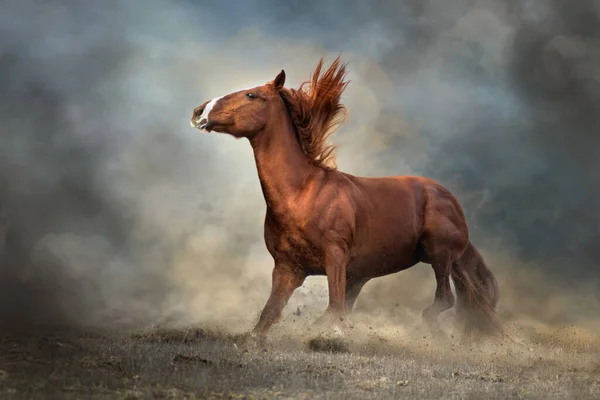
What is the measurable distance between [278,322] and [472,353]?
103 inches

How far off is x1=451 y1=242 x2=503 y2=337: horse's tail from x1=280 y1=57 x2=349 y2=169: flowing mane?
2655 mm

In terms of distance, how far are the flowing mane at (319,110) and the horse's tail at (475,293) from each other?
2655 millimetres

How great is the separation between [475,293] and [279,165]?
11.8 ft

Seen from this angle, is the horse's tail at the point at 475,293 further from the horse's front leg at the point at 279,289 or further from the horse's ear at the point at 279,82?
the horse's ear at the point at 279,82

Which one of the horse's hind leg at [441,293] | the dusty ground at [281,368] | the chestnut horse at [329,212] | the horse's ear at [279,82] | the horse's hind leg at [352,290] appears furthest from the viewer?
the horse's hind leg at [352,290]

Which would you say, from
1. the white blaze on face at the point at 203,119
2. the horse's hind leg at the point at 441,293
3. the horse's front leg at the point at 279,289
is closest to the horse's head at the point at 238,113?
the white blaze on face at the point at 203,119

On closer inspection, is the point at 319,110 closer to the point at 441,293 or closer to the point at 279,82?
the point at 279,82

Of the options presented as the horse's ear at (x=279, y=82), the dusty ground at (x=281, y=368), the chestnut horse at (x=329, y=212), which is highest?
the horse's ear at (x=279, y=82)

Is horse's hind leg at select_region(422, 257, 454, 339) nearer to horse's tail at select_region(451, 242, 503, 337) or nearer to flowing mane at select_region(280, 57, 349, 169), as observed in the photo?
horse's tail at select_region(451, 242, 503, 337)

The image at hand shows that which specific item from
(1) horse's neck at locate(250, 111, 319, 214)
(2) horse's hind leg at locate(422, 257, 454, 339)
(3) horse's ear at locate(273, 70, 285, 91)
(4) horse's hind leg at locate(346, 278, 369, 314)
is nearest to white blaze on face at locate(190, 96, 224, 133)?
(1) horse's neck at locate(250, 111, 319, 214)

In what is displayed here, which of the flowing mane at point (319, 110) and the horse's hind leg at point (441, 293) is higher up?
the flowing mane at point (319, 110)

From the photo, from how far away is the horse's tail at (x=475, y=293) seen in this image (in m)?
13.5

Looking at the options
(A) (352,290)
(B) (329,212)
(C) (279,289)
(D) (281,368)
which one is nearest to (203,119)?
(B) (329,212)

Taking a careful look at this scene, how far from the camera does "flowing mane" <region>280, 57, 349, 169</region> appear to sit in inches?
496
